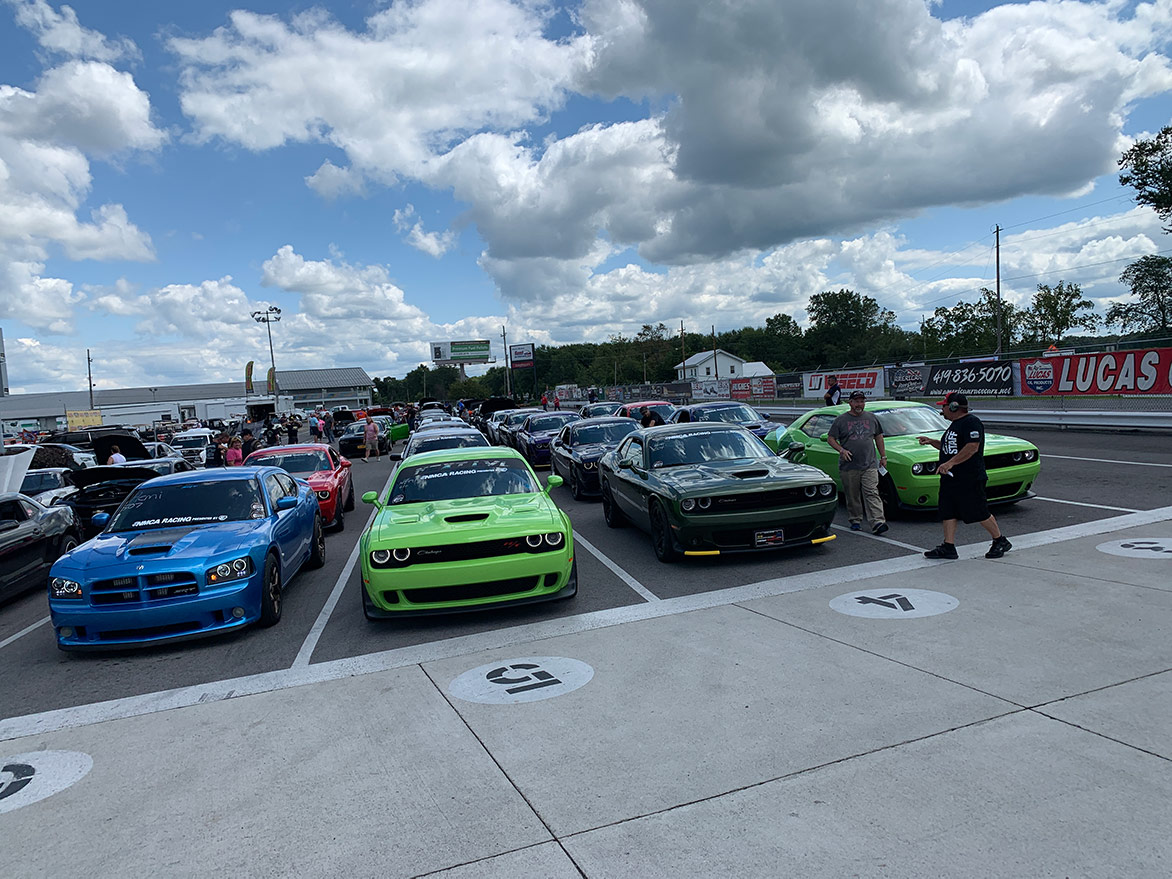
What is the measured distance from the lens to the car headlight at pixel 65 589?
19.3 feet

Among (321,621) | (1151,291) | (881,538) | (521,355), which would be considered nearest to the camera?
(321,621)

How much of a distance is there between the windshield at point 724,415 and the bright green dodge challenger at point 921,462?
5602 mm

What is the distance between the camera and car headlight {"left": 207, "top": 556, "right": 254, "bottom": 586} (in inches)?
236

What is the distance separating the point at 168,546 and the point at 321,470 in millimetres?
6702

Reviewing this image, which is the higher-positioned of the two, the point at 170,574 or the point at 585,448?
the point at 585,448

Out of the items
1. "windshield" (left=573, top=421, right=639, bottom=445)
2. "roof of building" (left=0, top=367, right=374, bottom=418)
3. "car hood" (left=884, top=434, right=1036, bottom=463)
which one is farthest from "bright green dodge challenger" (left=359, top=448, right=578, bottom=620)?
"roof of building" (left=0, top=367, right=374, bottom=418)

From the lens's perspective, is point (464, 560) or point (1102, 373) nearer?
point (464, 560)

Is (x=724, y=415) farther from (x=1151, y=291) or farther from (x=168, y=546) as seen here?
(x=1151, y=291)

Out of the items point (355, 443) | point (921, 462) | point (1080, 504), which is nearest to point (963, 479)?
point (921, 462)

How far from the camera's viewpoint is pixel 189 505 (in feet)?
23.9

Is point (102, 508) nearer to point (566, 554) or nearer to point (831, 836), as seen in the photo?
point (566, 554)

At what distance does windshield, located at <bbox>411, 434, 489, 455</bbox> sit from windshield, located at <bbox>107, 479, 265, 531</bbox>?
6.18m

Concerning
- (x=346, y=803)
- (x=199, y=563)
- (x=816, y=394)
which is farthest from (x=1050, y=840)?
(x=816, y=394)

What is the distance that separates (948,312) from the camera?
8962 centimetres
